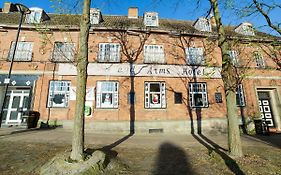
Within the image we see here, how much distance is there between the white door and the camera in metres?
13.3

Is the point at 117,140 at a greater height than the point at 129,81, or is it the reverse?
the point at 129,81

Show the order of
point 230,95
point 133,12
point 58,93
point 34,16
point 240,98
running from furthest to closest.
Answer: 1. point 133,12
2. point 34,16
3. point 240,98
4. point 58,93
5. point 230,95

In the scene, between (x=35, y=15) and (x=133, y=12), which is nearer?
(x=35, y=15)

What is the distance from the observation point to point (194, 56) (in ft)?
49.3

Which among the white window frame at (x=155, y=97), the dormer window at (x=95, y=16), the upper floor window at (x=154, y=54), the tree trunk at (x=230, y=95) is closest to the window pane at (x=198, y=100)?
the white window frame at (x=155, y=97)

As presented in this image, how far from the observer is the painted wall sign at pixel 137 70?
13.5 meters

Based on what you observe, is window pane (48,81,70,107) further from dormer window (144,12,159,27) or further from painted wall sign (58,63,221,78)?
dormer window (144,12,159,27)

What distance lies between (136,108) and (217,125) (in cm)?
631

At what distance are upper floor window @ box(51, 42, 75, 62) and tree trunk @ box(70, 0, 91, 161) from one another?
8.11m

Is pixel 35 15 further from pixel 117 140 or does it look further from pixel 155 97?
pixel 117 140

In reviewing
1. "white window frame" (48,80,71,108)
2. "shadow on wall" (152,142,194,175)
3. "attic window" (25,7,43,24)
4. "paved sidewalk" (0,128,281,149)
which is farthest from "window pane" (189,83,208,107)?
"attic window" (25,7,43,24)

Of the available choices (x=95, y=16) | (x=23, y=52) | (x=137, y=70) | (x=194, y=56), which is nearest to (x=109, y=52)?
(x=137, y=70)

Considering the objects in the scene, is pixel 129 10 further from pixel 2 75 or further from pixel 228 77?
pixel 228 77

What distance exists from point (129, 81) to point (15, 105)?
8824mm
